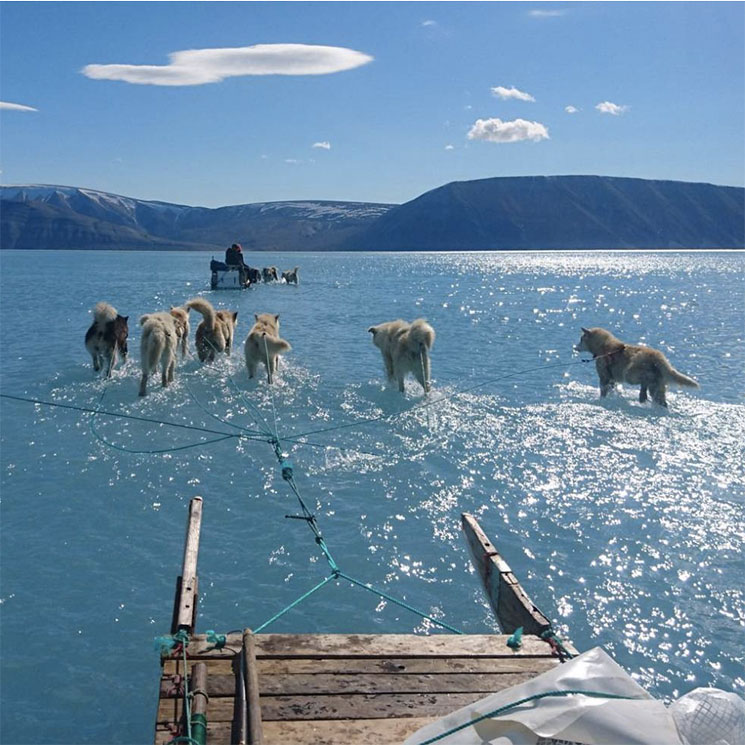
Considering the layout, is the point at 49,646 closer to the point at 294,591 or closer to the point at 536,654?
the point at 294,591

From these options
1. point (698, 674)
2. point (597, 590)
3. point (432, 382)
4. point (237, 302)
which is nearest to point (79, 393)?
point (432, 382)

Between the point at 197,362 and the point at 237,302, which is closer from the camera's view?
the point at 197,362

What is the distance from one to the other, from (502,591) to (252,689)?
7.48 feet

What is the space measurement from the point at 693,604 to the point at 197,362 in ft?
40.3

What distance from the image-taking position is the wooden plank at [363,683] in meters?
3.80

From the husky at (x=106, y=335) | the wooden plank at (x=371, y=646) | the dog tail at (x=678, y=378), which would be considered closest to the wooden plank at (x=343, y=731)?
the wooden plank at (x=371, y=646)

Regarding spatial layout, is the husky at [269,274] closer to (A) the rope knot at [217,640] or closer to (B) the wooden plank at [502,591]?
(B) the wooden plank at [502,591]

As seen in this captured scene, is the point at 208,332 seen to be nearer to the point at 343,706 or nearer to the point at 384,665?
the point at 384,665

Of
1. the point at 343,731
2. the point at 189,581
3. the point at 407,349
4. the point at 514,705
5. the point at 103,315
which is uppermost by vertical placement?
the point at 103,315

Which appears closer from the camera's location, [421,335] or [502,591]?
[502,591]

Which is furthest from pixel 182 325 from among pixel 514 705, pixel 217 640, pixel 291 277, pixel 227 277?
pixel 291 277

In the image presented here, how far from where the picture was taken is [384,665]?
4094 mm

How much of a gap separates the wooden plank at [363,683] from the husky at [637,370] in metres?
9.10

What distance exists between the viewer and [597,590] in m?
6.06
